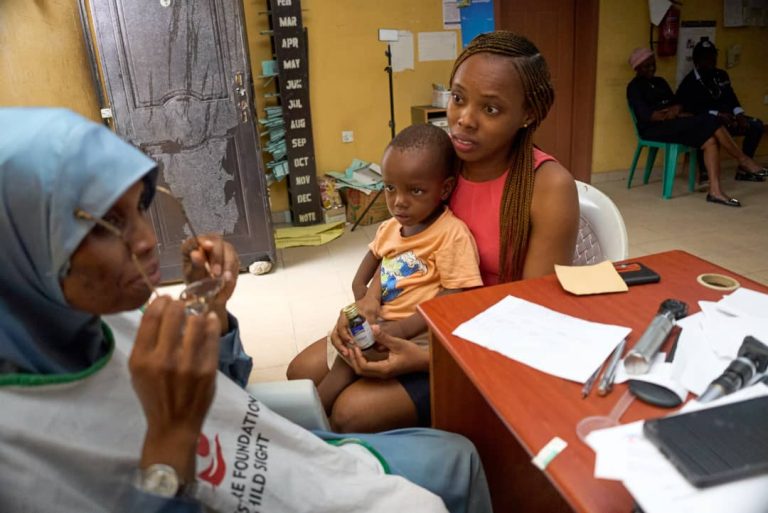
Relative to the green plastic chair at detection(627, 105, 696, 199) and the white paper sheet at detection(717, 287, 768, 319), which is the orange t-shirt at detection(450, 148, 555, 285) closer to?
the white paper sheet at detection(717, 287, 768, 319)

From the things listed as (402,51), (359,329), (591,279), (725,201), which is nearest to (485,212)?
(591,279)

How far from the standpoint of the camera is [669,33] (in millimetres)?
5273

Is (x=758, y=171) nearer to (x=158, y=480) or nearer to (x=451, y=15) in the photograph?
(x=451, y=15)

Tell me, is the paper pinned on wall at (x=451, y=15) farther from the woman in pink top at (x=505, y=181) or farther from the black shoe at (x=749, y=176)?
the woman in pink top at (x=505, y=181)

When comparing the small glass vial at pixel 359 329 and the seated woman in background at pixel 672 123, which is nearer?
the small glass vial at pixel 359 329

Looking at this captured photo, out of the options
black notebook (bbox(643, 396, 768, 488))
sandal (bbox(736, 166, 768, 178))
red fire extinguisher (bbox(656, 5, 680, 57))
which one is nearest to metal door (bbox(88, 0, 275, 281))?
black notebook (bbox(643, 396, 768, 488))

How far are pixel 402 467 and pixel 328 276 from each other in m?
2.54

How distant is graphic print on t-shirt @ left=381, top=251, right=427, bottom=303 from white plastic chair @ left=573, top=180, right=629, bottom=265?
1.58 ft

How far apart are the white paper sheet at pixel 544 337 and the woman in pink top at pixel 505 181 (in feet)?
0.94

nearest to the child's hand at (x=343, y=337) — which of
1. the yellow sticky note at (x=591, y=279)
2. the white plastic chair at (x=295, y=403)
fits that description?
the white plastic chair at (x=295, y=403)

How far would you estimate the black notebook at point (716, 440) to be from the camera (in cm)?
60

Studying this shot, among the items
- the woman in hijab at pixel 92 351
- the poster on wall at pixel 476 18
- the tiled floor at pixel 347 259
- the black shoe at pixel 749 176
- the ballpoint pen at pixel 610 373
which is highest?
the poster on wall at pixel 476 18

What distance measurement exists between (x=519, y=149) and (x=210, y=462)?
1090 millimetres

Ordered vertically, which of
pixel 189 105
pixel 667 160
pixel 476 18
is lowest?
pixel 667 160
